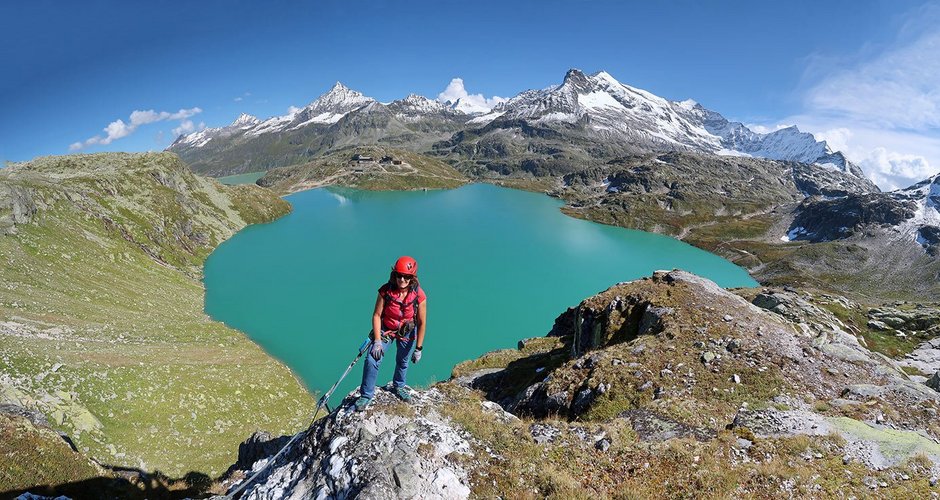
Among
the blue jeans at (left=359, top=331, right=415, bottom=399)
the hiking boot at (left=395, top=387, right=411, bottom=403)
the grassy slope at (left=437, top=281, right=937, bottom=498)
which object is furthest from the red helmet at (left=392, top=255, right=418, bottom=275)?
the grassy slope at (left=437, top=281, right=937, bottom=498)

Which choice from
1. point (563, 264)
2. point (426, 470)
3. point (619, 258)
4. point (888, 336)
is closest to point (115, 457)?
point (426, 470)

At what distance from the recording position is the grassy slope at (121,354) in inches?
1110

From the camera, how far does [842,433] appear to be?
13055 millimetres

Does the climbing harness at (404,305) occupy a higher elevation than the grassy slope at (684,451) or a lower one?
higher

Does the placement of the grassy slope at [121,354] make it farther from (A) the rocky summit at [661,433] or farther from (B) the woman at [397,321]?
(B) the woman at [397,321]

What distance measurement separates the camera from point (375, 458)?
10031 millimetres

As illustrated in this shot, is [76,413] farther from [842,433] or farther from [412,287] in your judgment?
[842,433]

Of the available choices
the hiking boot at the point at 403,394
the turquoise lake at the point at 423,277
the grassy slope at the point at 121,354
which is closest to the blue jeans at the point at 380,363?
the hiking boot at the point at 403,394

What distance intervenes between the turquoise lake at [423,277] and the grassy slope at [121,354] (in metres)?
8.90

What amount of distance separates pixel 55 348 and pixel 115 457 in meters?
13.4

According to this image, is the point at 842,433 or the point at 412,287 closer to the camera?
the point at 412,287

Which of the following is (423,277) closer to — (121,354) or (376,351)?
(121,354)

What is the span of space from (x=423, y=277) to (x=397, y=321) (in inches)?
3373

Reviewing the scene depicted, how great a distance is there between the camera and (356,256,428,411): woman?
34.7 ft
